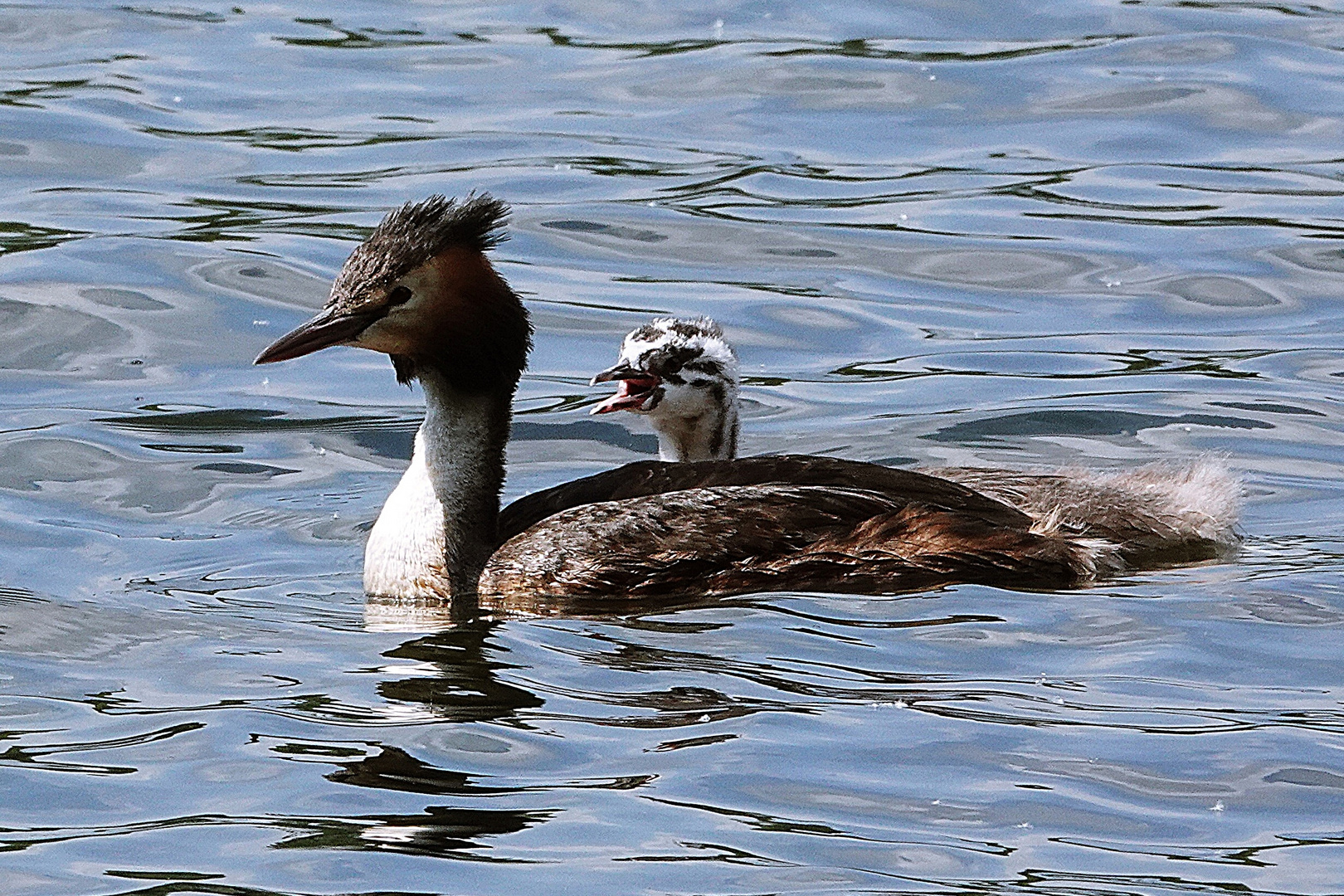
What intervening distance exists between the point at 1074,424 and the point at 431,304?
3.47m

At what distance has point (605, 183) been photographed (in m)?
15.0

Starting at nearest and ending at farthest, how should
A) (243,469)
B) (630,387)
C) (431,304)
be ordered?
1. (431,304)
2. (630,387)
3. (243,469)

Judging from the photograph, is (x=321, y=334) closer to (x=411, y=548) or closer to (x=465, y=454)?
(x=465, y=454)

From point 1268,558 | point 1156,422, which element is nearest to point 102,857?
point 1268,558

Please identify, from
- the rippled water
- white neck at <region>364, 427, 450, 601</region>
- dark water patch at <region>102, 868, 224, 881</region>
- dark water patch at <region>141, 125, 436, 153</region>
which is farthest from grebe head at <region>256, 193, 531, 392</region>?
dark water patch at <region>141, 125, 436, 153</region>

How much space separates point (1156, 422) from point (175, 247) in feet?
17.5

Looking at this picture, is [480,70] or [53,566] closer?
[53,566]

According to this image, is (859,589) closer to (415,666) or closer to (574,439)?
(415,666)

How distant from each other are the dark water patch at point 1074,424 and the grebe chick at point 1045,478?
1109mm

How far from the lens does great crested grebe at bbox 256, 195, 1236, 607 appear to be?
26.9 ft

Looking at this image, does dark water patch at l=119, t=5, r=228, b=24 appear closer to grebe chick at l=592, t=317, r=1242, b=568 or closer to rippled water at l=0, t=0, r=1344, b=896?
rippled water at l=0, t=0, r=1344, b=896

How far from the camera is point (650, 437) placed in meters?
11.1

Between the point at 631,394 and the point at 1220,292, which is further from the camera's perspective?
the point at 1220,292

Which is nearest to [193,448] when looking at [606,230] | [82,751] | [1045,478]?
[1045,478]
